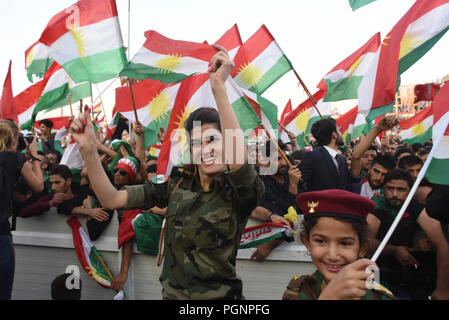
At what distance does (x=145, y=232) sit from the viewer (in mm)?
3734

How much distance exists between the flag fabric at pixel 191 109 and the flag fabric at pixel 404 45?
1.16 metres

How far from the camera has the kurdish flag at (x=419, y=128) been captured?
6.55 meters

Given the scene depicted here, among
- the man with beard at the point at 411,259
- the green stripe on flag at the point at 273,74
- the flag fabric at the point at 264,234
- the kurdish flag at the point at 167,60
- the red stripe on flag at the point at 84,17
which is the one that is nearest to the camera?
the man with beard at the point at 411,259

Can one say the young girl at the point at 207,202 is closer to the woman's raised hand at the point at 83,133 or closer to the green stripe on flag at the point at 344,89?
the woman's raised hand at the point at 83,133

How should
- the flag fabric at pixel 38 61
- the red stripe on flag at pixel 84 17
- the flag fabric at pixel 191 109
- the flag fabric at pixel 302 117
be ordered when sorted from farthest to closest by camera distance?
1. the flag fabric at pixel 302 117
2. the flag fabric at pixel 38 61
3. the red stripe on flag at pixel 84 17
4. the flag fabric at pixel 191 109

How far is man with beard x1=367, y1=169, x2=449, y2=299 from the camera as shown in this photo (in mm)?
2627

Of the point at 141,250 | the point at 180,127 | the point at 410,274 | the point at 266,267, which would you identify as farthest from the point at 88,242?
the point at 410,274

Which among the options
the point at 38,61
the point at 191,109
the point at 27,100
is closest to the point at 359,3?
the point at 191,109

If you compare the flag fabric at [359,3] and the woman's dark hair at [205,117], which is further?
the flag fabric at [359,3]

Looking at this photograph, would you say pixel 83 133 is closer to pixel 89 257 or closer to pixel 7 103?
pixel 89 257

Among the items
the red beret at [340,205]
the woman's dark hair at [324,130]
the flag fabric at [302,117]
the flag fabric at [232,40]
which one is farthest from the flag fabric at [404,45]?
the flag fabric at [302,117]

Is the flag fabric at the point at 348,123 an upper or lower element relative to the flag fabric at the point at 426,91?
lower

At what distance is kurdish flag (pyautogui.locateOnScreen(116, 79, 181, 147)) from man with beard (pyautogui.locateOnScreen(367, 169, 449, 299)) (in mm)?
2780

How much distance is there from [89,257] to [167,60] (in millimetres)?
2293
